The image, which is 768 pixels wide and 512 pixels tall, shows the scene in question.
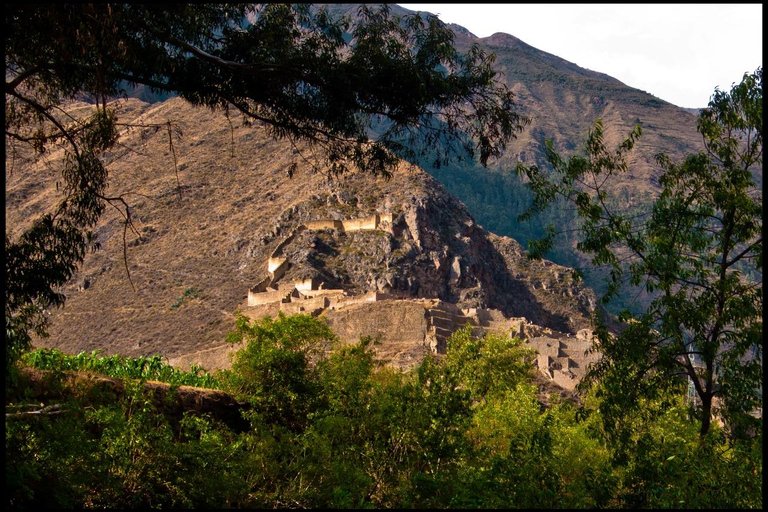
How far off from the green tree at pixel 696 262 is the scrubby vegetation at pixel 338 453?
83 centimetres

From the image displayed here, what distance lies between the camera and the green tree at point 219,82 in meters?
14.7

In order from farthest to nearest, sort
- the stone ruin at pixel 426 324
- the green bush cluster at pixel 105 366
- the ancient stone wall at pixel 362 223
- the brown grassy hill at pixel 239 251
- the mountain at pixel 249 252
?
the ancient stone wall at pixel 362 223
the brown grassy hill at pixel 239 251
the mountain at pixel 249 252
the stone ruin at pixel 426 324
the green bush cluster at pixel 105 366

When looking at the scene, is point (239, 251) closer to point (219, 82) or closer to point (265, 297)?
point (265, 297)

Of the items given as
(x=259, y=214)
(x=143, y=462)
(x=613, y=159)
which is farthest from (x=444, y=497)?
(x=259, y=214)

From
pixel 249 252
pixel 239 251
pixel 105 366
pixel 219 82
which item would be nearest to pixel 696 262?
pixel 219 82

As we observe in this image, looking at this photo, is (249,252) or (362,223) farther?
(249,252)

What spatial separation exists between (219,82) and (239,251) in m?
63.5

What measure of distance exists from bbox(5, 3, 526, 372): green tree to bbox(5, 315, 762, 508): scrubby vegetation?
175cm

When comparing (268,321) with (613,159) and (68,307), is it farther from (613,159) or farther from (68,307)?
(68,307)

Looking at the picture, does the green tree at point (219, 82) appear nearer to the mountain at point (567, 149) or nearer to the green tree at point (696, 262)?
the green tree at point (696, 262)

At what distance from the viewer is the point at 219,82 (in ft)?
55.7

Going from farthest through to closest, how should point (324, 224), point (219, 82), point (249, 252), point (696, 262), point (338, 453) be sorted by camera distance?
point (249, 252) → point (324, 224) → point (338, 453) → point (219, 82) → point (696, 262)

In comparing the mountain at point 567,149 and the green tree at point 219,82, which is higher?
the mountain at point 567,149

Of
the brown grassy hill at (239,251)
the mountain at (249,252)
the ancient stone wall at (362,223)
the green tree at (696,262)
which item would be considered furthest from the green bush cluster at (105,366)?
the ancient stone wall at (362,223)
